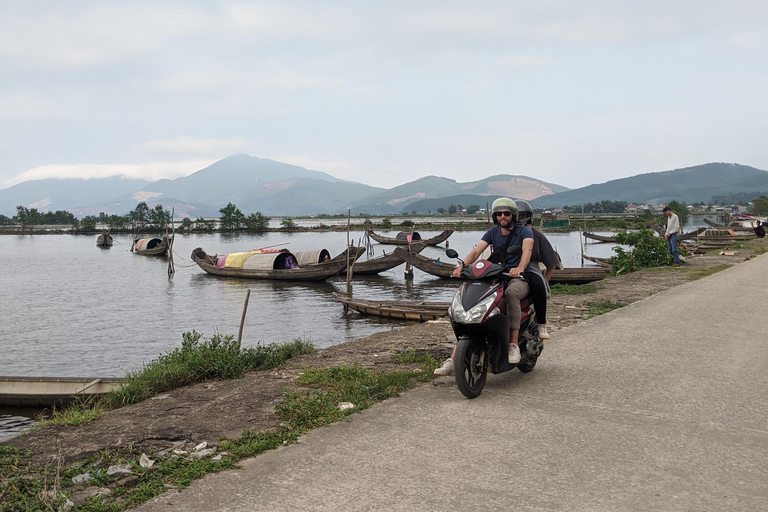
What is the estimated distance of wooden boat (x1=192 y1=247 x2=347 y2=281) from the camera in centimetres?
3247

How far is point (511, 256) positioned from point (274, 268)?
30.1 metres

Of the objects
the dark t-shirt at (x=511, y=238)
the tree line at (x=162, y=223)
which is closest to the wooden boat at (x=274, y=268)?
the dark t-shirt at (x=511, y=238)

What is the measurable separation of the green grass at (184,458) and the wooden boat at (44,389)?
370 cm

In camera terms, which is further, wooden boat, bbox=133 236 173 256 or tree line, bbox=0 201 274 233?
tree line, bbox=0 201 274 233

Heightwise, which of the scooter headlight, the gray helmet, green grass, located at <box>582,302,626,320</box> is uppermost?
the gray helmet

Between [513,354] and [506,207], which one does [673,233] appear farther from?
[513,354]

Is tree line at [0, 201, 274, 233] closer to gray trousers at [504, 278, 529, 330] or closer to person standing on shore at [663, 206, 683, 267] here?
person standing on shore at [663, 206, 683, 267]

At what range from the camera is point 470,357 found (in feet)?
17.3

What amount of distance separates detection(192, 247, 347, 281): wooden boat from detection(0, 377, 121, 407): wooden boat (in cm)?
2404

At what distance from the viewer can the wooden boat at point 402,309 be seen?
1655cm

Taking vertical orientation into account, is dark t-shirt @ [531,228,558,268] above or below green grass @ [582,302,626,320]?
above

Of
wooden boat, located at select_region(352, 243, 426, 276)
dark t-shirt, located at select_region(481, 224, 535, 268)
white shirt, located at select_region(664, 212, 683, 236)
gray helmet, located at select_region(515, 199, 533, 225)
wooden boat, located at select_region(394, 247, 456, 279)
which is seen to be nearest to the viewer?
dark t-shirt, located at select_region(481, 224, 535, 268)

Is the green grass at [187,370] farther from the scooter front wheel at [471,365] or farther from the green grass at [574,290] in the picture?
the green grass at [574,290]

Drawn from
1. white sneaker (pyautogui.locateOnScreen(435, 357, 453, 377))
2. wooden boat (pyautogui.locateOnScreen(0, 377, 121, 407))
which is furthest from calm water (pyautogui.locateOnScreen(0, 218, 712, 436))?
white sneaker (pyautogui.locateOnScreen(435, 357, 453, 377))
